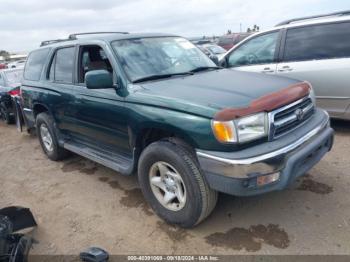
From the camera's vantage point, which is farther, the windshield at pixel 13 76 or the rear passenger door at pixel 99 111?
the windshield at pixel 13 76

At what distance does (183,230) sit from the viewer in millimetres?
3197

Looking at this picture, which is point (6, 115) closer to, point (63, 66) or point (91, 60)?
point (63, 66)

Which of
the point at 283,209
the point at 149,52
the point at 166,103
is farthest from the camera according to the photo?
the point at 149,52

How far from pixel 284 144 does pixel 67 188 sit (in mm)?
2888

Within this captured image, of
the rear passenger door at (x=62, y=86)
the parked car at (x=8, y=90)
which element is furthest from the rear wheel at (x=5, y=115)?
the rear passenger door at (x=62, y=86)

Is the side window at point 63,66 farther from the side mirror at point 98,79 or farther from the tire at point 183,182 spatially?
the tire at point 183,182

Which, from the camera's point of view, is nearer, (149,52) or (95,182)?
(149,52)

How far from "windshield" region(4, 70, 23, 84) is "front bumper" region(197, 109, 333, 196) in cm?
756

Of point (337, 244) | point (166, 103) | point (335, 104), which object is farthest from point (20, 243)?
point (335, 104)

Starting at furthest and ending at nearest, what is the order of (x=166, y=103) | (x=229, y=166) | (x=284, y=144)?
(x=166, y=103), (x=284, y=144), (x=229, y=166)

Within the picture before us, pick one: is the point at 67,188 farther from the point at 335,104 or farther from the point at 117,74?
the point at 335,104

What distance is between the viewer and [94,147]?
4.24 metres

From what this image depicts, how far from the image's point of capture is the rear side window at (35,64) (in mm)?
5211

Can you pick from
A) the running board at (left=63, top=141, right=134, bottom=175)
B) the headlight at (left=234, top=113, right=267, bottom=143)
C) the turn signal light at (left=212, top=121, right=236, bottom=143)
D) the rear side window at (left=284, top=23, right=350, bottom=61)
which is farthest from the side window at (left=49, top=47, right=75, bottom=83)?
the rear side window at (left=284, top=23, right=350, bottom=61)
